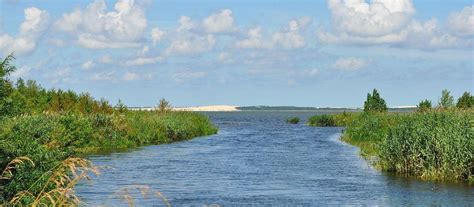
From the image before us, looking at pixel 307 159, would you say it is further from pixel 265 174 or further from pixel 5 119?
pixel 5 119

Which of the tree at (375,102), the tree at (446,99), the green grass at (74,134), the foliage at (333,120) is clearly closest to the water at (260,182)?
the green grass at (74,134)

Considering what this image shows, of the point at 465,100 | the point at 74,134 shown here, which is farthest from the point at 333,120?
the point at 74,134

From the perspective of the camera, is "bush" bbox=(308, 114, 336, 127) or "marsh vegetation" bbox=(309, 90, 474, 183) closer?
"marsh vegetation" bbox=(309, 90, 474, 183)

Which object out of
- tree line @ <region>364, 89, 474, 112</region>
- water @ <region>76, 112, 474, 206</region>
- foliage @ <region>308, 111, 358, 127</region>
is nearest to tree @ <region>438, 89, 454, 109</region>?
tree line @ <region>364, 89, 474, 112</region>

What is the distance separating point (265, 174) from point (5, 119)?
16.5 m

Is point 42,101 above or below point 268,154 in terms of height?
above

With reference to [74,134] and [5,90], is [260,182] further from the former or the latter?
[74,134]

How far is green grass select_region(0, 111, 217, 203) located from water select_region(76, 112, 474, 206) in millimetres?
2103

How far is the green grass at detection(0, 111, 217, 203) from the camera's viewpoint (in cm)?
1697

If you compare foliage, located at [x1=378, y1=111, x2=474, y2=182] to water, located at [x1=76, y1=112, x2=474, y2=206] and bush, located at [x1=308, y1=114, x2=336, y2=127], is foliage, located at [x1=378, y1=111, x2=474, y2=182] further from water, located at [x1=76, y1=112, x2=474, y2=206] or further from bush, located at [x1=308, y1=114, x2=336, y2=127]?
bush, located at [x1=308, y1=114, x2=336, y2=127]

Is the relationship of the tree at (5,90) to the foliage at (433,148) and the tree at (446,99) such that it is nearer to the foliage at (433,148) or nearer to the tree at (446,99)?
the foliage at (433,148)

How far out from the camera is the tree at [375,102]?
272 feet

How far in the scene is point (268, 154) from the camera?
1781 inches

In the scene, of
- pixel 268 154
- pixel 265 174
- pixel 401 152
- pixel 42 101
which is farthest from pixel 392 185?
pixel 42 101
